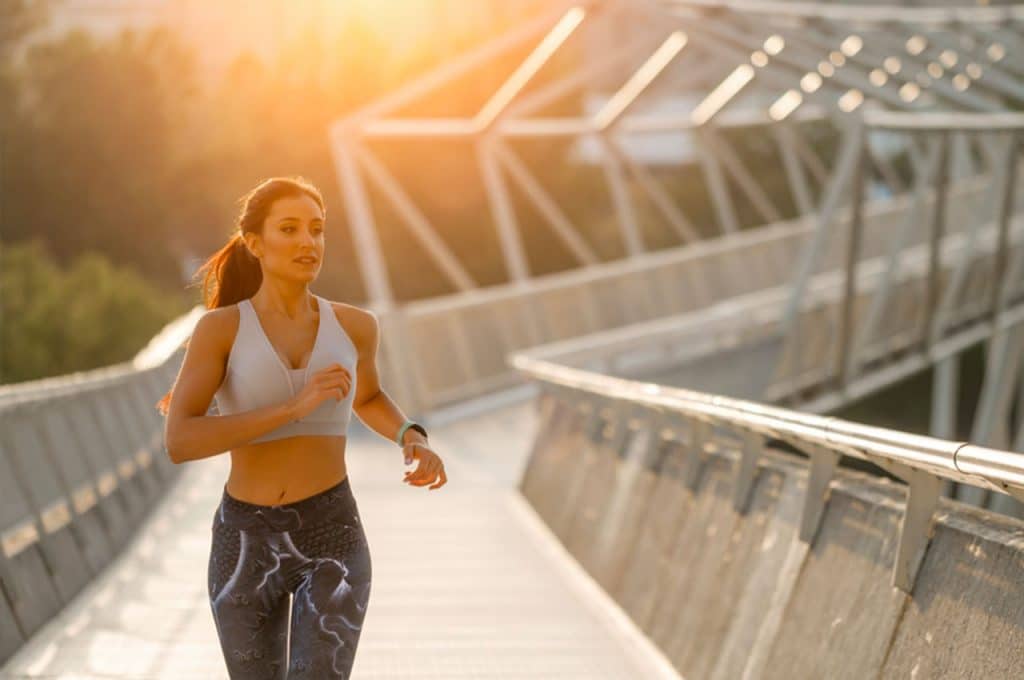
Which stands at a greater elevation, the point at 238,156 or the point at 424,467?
the point at 424,467

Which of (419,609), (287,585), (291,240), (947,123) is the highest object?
(291,240)

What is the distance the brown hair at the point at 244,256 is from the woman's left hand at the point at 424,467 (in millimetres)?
565

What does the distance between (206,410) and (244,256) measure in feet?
1.57

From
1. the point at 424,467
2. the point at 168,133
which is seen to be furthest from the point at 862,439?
the point at 168,133

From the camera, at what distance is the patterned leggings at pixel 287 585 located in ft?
15.8

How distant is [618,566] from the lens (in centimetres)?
1031

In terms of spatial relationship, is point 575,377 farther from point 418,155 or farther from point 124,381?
point 418,155

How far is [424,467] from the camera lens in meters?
4.79

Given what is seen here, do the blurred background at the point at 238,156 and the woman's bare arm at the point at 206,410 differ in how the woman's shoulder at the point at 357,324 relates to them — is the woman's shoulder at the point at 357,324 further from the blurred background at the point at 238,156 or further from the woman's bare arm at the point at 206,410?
the blurred background at the point at 238,156

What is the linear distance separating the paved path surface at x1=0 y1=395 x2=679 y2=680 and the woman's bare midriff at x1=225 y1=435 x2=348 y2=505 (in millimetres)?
3297

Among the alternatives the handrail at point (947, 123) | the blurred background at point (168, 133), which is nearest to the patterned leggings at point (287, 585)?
the handrail at point (947, 123)

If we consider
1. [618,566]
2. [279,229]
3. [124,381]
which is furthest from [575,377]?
[279,229]

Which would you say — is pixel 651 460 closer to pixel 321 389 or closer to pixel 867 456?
pixel 867 456

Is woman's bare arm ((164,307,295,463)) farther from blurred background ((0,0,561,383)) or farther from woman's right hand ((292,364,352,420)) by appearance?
blurred background ((0,0,561,383))
